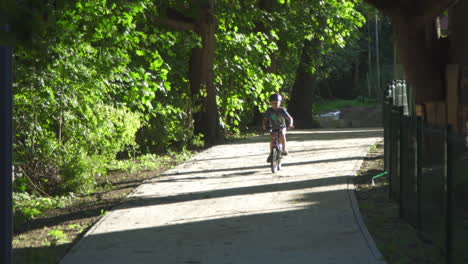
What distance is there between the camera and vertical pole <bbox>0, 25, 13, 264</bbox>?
4.88m

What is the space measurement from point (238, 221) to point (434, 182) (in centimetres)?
277

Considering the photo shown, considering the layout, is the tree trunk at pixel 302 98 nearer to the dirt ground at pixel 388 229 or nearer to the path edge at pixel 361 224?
the path edge at pixel 361 224

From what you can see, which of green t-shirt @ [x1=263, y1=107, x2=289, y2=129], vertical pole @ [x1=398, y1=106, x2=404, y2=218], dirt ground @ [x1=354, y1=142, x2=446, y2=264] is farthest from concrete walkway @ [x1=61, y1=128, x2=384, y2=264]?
green t-shirt @ [x1=263, y1=107, x2=289, y2=129]

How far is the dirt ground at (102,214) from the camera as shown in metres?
6.66

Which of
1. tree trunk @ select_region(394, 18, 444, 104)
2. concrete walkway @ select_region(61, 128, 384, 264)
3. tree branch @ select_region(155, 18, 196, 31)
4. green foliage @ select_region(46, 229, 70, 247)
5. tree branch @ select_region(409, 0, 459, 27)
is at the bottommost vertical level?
green foliage @ select_region(46, 229, 70, 247)

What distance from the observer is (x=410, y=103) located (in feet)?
47.6

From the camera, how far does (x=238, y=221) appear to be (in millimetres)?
8234

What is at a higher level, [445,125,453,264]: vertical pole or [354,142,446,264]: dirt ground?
[445,125,453,264]: vertical pole

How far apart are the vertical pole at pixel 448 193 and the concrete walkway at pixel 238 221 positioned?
67 centimetres

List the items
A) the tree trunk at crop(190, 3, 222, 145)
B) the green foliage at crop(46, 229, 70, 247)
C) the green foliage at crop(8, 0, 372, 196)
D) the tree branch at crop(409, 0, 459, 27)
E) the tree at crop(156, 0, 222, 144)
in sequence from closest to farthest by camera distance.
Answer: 1. the green foliage at crop(46, 229, 70, 247)
2. the tree branch at crop(409, 0, 459, 27)
3. the green foliage at crop(8, 0, 372, 196)
4. the tree at crop(156, 0, 222, 144)
5. the tree trunk at crop(190, 3, 222, 145)

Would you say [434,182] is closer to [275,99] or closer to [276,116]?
[275,99]

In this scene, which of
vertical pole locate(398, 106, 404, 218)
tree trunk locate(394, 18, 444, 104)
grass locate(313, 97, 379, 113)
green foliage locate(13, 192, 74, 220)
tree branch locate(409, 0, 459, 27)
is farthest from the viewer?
grass locate(313, 97, 379, 113)

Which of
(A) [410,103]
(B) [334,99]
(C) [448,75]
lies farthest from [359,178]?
(B) [334,99]

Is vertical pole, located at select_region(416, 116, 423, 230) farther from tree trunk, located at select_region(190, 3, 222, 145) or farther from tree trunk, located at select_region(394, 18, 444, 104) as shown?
tree trunk, located at select_region(190, 3, 222, 145)
